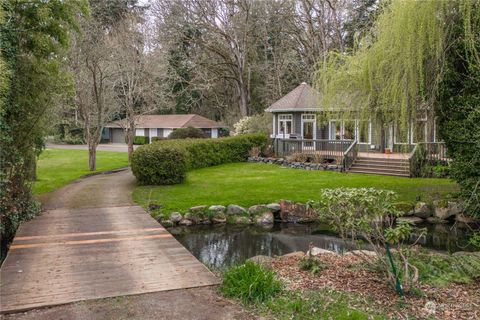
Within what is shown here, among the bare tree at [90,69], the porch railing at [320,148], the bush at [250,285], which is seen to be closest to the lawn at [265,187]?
the porch railing at [320,148]

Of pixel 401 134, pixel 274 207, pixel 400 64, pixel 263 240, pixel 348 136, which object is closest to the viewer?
pixel 400 64

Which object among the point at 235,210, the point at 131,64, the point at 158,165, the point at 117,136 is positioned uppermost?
the point at 131,64

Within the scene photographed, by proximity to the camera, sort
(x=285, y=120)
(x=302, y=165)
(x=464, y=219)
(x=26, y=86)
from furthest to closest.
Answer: (x=285, y=120) → (x=302, y=165) → (x=464, y=219) → (x=26, y=86)

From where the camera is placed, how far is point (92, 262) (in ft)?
21.2

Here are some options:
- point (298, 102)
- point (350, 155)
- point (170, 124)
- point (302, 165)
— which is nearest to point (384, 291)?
point (350, 155)

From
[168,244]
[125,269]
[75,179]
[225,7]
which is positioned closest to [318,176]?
[75,179]

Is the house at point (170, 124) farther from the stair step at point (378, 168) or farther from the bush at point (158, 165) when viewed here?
the bush at point (158, 165)

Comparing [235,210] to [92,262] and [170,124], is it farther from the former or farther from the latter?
[170,124]

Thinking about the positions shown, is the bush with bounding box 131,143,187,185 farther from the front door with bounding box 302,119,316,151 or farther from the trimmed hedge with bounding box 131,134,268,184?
the front door with bounding box 302,119,316,151

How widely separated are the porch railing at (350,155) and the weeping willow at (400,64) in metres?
6.57

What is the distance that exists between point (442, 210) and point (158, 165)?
9235 mm

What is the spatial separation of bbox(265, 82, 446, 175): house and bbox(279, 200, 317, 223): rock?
2831 millimetres

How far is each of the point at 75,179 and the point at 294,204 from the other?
940 centimetres

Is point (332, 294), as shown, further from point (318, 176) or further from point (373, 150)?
point (373, 150)
